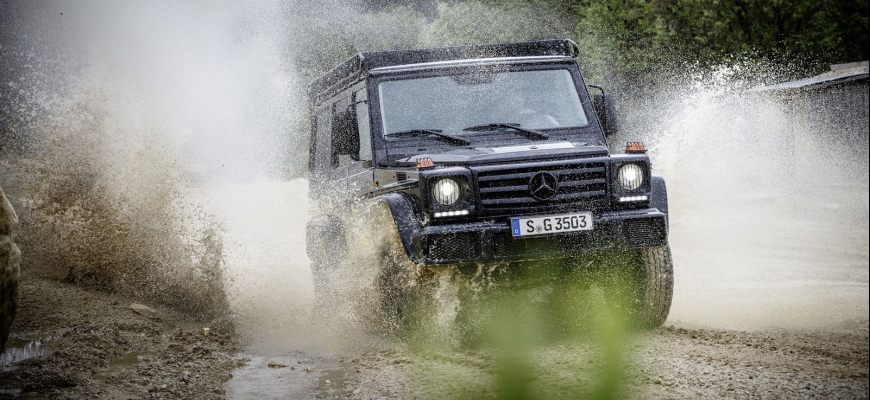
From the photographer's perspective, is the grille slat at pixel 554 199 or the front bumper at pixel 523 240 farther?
the grille slat at pixel 554 199

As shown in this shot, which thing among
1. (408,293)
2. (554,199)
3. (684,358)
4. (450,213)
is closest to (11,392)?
(408,293)

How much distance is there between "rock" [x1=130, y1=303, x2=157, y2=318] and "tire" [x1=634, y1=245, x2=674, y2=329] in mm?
4665

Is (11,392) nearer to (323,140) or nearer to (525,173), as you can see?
(525,173)

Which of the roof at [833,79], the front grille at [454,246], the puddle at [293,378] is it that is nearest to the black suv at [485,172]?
the front grille at [454,246]

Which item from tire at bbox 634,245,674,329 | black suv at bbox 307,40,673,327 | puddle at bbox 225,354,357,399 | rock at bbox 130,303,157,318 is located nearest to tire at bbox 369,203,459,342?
black suv at bbox 307,40,673,327

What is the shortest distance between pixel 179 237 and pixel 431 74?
436cm

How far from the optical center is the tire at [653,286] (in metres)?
6.15

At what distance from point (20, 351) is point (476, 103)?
13.6 ft

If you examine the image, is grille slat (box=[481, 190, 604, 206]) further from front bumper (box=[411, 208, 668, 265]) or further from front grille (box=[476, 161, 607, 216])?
front bumper (box=[411, 208, 668, 265])

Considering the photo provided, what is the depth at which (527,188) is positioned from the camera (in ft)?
19.2

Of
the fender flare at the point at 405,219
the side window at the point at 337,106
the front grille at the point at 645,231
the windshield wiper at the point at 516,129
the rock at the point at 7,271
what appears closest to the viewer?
the rock at the point at 7,271

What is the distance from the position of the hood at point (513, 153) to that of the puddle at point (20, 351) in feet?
10.4

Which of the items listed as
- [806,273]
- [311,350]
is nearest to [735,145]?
[806,273]

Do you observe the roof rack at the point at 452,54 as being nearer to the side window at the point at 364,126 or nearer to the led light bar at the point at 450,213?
the side window at the point at 364,126
